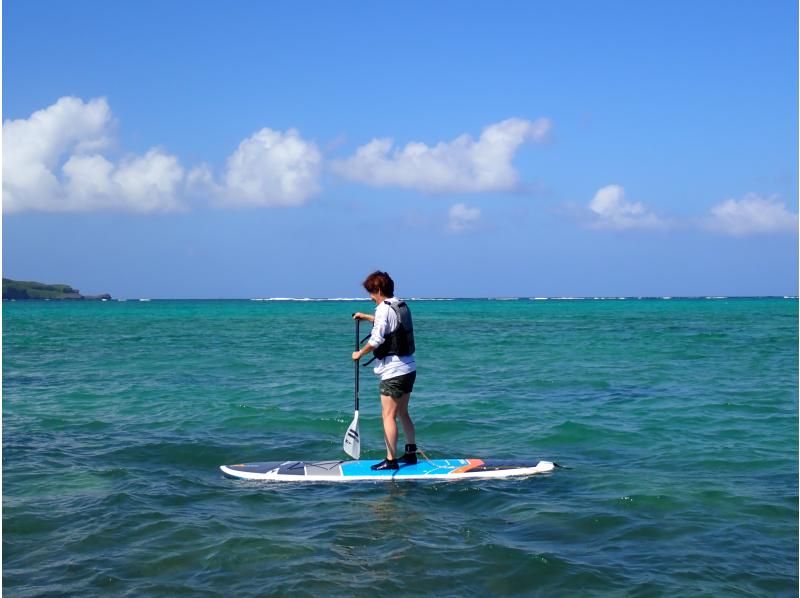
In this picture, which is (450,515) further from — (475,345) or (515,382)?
(475,345)

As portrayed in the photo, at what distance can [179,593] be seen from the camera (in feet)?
18.2

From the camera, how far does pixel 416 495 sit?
329 inches

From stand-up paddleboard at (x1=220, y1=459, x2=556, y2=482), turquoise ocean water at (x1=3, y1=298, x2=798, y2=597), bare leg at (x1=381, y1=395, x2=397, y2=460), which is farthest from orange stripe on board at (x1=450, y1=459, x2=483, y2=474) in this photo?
bare leg at (x1=381, y1=395, x2=397, y2=460)

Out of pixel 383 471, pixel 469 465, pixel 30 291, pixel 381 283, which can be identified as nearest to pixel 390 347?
pixel 381 283

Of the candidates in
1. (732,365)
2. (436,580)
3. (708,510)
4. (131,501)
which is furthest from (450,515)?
(732,365)

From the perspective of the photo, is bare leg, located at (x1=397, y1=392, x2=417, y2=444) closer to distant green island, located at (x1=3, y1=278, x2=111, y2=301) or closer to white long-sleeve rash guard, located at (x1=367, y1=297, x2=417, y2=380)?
white long-sleeve rash guard, located at (x1=367, y1=297, x2=417, y2=380)

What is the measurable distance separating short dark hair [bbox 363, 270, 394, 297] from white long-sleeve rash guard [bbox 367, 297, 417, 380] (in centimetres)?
11

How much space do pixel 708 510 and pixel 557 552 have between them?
2114 mm

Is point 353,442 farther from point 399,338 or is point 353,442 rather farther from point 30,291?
point 30,291

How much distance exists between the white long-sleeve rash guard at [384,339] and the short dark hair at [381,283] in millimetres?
113

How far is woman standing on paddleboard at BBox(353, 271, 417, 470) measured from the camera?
28.6ft

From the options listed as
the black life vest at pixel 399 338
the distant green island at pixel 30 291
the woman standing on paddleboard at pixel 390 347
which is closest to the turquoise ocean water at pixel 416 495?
the woman standing on paddleboard at pixel 390 347

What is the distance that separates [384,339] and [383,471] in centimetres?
173

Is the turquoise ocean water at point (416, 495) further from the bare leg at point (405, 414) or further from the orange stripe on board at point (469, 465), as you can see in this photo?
the bare leg at point (405, 414)
